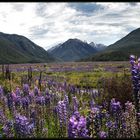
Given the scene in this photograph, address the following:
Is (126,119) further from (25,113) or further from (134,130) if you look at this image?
(25,113)

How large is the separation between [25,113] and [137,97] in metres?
5.19

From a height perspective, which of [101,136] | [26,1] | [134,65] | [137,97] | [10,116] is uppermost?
[26,1]

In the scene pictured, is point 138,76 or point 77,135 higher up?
point 138,76

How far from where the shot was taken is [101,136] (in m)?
5.95

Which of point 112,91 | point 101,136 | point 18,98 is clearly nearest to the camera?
point 101,136

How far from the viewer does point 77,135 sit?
5.04 m

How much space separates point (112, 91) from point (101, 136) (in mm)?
9184

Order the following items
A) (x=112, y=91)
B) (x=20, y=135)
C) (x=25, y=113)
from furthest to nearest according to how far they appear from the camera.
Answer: (x=112, y=91)
(x=25, y=113)
(x=20, y=135)

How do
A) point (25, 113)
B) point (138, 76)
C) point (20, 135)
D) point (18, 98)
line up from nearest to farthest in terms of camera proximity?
point (138, 76) → point (20, 135) → point (25, 113) → point (18, 98)

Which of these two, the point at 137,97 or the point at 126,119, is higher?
the point at 137,97

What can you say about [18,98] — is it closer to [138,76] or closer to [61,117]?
[61,117]

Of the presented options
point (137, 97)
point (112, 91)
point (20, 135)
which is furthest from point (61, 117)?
point (112, 91)

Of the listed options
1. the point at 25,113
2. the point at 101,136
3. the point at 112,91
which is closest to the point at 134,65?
the point at 101,136

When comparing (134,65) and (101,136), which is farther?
(134,65)
